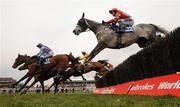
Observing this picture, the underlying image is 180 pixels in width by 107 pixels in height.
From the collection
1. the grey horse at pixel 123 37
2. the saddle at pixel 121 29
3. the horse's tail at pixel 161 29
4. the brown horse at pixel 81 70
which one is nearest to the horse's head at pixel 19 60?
the brown horse at pixel 81 70

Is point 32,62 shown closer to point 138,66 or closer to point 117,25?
point 117,25

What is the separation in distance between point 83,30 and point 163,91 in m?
9.20

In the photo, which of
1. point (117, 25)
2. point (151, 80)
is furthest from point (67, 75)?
point (151, 80)

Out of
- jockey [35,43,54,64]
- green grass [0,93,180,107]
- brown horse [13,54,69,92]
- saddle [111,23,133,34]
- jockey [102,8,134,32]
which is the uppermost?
jockey [102,8,134,32]

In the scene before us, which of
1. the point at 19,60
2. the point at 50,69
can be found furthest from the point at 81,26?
the point at 19,60

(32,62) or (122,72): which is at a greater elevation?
(32,62)

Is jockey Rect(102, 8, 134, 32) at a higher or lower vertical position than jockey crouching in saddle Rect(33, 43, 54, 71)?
higher

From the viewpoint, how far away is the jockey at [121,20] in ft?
48.0

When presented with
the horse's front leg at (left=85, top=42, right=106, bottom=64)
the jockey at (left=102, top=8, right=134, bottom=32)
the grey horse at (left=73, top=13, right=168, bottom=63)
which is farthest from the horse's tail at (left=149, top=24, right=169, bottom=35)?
the horse's front leg at (left=85, top=42, right=106, bottom=64)

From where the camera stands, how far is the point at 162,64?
9602mm

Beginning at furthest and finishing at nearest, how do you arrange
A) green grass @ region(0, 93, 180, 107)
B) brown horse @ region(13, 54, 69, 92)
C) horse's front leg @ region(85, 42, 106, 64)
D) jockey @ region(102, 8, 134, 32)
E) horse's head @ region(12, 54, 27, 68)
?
horse's head @ region(12, 54, 27, 68) < brown horse @ region(13, 54, 69, 92) < horse's front leg @ region(85, 42, 106, 64) < jockey @ region(102, 8, 134, 32) < green grass @ region(0, 93, 180, 107)

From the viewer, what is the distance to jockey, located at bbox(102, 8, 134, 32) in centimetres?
1464

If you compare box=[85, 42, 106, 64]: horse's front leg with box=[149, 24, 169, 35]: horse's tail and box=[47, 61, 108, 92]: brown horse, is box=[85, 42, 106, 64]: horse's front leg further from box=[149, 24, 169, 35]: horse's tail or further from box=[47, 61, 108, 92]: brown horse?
box=[47, 61, 108, 92]: brown horse

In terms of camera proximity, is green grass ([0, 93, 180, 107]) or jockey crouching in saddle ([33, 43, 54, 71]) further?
jockey crouching in saddle ([33, 43, 54, 71])
